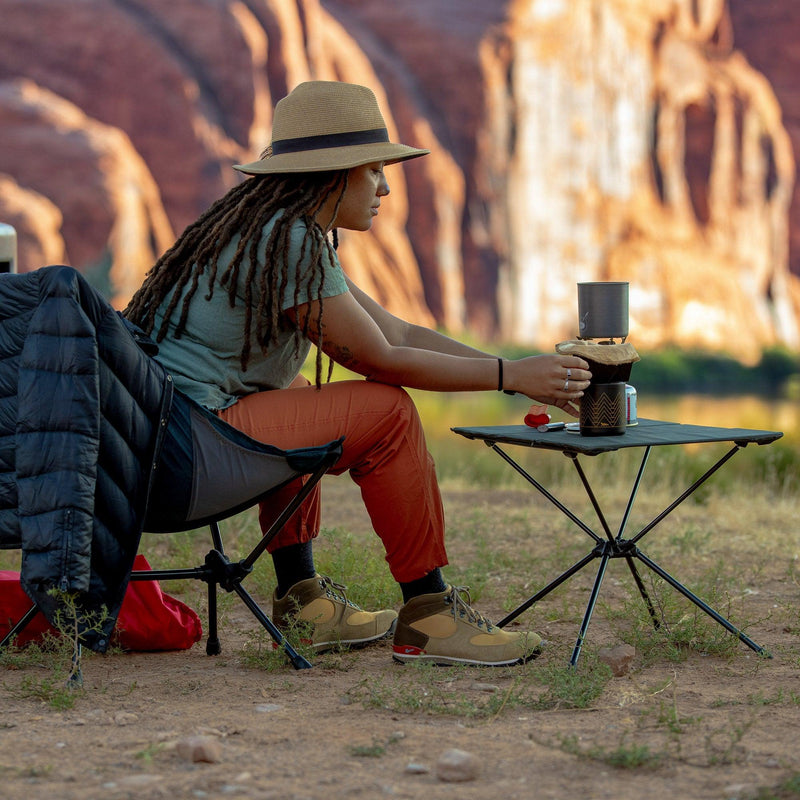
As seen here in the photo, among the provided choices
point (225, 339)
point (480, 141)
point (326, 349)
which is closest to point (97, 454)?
point (225, 339)

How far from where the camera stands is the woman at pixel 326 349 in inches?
109

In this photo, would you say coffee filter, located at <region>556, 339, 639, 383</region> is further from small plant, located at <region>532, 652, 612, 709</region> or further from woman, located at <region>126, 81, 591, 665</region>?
small plant, located at <region>532, 652, 612, 709</region>

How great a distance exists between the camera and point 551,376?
2836 millimetres

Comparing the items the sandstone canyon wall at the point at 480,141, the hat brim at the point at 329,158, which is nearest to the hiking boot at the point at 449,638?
the hat brim at the point at 329,158

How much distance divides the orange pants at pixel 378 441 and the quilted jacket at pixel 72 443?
0.32 metres

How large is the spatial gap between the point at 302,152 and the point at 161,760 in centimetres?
151

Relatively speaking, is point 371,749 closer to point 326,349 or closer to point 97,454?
point 97,454

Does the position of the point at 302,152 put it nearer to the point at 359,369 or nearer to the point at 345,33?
the point at 359,369

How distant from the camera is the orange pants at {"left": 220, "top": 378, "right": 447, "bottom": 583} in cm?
277

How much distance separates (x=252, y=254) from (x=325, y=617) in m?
0.97

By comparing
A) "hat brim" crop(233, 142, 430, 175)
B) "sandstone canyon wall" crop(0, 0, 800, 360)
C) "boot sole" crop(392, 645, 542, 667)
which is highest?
"sandstone canyon wall" crop(0, 0, 800, 360)

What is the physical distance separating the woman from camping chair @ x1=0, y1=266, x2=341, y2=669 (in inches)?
6.0

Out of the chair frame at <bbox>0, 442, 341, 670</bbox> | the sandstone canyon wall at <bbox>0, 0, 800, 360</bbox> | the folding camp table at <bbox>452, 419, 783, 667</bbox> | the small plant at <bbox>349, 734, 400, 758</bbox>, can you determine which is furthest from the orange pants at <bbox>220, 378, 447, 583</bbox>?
the sandstone canyon wall at <bbox>0, 0, 800, 360</bbox>

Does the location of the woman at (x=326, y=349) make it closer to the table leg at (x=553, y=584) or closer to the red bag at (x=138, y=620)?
the table leg at (x=553, y=584)
